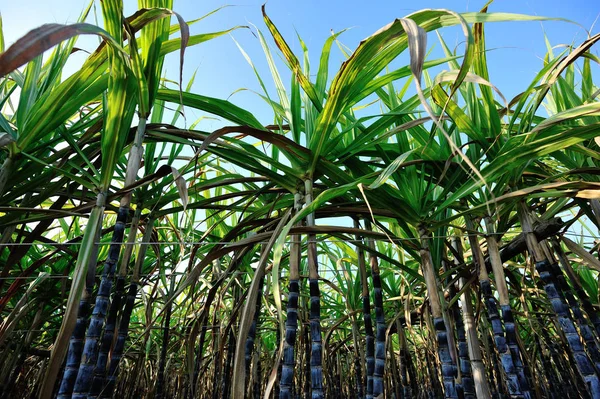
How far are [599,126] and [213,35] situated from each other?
1193 millimetres

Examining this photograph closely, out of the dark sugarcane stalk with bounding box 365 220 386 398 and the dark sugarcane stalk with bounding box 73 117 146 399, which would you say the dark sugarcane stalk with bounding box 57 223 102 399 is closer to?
the dark sugarcane stalk with bounding box 73 117 146 399

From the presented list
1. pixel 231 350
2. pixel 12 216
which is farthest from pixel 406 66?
pixel 231 350

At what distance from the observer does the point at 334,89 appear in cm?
108

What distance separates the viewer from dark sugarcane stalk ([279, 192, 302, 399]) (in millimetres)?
1029

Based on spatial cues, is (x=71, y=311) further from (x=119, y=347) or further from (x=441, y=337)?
(x=441, y=337)

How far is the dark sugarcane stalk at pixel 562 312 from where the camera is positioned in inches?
41.7

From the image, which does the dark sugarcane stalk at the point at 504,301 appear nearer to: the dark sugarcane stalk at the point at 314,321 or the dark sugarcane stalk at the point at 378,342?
the dark sugarcane stalk at the point at 378,342

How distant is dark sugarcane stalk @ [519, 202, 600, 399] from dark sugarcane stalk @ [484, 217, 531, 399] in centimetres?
11

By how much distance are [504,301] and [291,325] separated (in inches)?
26.5

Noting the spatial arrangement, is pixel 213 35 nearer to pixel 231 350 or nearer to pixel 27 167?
pixel 27 167

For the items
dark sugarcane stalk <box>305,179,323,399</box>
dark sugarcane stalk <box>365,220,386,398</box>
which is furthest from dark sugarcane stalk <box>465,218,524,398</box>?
dark sugarcane stalk <box>305,179,323,399</box>

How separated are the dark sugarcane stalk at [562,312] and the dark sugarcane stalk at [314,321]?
2.38ft

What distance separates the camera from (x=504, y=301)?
1192 mm

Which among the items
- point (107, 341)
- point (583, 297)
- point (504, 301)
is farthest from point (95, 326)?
point (583, 297)
